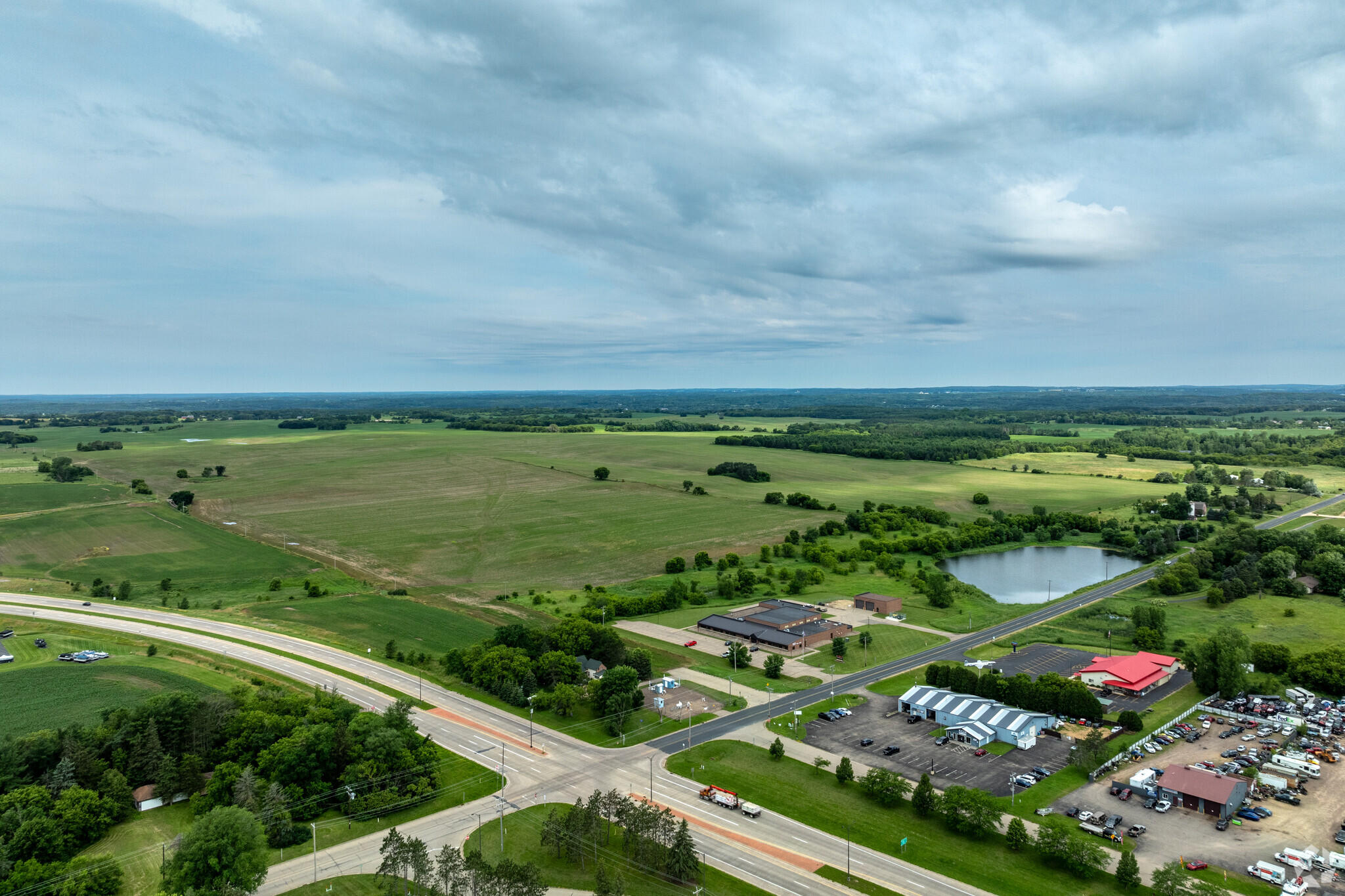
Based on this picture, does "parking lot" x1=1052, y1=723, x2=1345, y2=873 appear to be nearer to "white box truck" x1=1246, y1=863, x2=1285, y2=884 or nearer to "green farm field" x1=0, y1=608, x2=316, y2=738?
"white box truck" x1=1246, y1=863, x2=1285, y2=884

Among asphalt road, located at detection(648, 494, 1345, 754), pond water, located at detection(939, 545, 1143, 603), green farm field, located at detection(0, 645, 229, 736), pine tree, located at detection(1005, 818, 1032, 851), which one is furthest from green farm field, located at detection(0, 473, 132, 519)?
pond water, located at detection(939, 545, 1143, 603)

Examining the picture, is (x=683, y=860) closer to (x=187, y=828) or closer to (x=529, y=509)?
Answer: (x=187, y=828)

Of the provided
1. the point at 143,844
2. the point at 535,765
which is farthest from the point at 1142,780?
the point at 143,844

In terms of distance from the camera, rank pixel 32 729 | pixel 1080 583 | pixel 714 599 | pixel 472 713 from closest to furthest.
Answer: pixel 32 729
pixel 472 713
pixel 714 599
pixel 1080 583

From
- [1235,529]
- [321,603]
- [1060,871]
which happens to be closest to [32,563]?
[321,603]

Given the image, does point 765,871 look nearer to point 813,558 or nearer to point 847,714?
point 847,714

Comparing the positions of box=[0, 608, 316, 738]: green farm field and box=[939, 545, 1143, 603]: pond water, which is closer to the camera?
box=[0, 608, 316, 738]: green farm field
